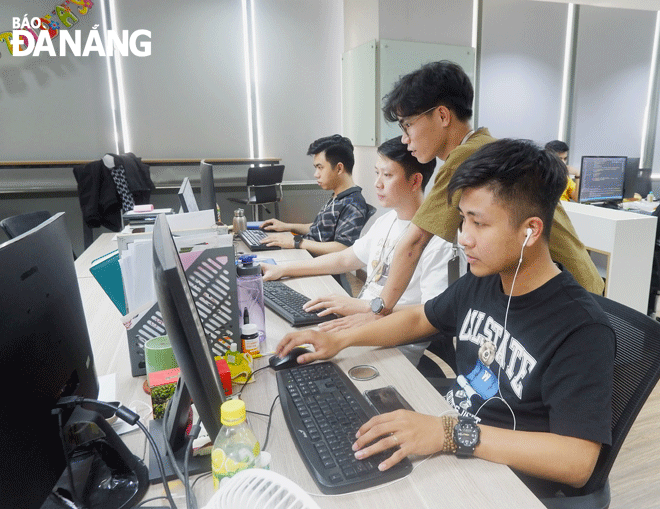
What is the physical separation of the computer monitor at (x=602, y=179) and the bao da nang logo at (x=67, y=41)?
4.09 m

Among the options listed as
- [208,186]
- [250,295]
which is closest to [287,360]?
[250,295]

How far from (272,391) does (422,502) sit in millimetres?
412

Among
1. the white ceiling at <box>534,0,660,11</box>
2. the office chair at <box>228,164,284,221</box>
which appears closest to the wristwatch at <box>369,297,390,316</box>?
the office chair at <box>228,164,284,221</box>

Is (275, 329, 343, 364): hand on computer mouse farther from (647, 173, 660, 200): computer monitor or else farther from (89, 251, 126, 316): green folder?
(647, 173, 660, 200): computer monitor

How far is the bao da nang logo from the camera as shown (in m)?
3.90

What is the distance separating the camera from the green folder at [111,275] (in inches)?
40.9

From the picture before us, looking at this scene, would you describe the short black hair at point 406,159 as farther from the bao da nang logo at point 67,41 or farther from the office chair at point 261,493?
the bao da nang logo at point 67,41

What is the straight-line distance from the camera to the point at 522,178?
94 centimetres

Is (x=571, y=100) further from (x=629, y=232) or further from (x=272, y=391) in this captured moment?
(x=272, y=391)

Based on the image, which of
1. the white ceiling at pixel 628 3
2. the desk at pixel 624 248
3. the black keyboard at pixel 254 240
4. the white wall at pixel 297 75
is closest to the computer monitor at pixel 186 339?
the black keyboard at pixel 254 240

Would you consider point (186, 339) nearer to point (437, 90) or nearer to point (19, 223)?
point (437, 90)

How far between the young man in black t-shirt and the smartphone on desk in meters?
0.11

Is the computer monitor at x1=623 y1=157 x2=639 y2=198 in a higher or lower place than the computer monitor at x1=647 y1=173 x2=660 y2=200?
higher

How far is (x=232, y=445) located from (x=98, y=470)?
0.29m
